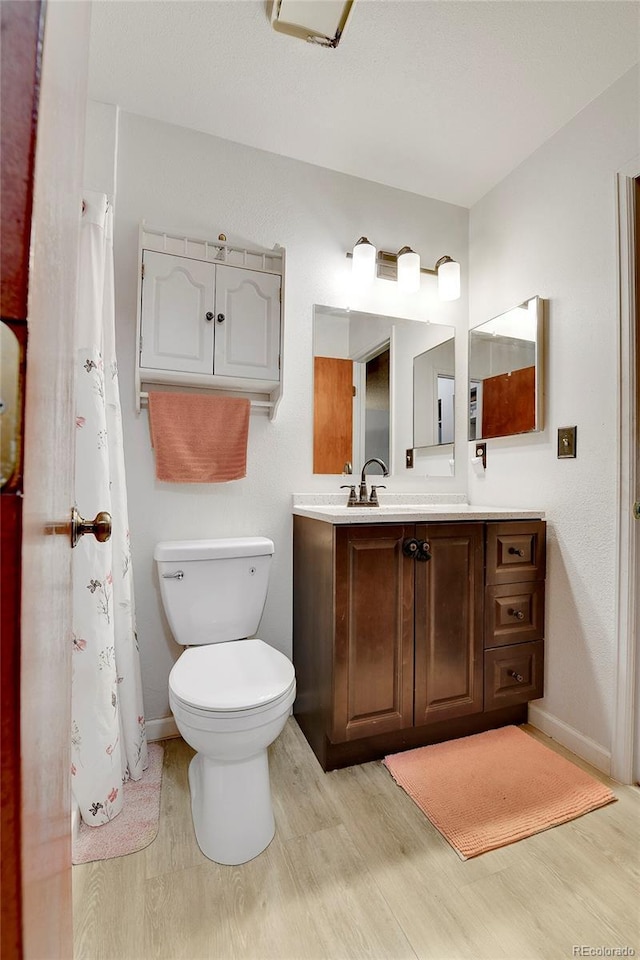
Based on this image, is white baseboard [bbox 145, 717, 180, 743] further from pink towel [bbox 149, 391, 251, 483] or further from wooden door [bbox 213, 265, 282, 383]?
wooden door [bbox 213, 265, 282, 383]

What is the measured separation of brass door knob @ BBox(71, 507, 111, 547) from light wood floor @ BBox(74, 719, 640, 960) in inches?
41.2

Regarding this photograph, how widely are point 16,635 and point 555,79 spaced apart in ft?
7.55

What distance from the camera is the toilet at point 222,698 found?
1154 millimetres

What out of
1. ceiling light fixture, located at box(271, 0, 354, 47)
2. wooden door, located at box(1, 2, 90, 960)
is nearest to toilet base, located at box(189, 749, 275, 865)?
wooden door, located at box(1, 2, 90, 960)

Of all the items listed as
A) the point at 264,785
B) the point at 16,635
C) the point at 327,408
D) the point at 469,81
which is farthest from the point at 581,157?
the point at 264,785

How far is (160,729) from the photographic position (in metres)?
1.72

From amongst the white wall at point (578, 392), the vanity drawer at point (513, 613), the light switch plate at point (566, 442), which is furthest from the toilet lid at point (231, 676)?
the light switch plate at point (566, 442)

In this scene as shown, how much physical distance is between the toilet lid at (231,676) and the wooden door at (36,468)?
78cm

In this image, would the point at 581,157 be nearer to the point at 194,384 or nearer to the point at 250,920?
the point at 194,384

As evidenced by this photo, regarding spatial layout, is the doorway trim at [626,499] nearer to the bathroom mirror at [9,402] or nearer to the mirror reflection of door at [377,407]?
the mirror reflection of door at [377,407]

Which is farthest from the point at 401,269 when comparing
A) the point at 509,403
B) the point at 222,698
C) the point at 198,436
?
the point at 222,698

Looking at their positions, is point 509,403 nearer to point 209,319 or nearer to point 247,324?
point 247,324

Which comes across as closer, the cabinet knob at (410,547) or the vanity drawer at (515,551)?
the cabinet knob at (410,547)

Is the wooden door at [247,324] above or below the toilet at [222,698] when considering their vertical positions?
above
